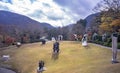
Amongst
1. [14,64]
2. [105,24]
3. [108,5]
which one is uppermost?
[108,5]

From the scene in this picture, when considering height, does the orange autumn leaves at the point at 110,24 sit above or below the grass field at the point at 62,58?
above

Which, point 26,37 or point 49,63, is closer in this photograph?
point 49,63

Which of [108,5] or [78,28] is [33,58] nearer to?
[108,5]

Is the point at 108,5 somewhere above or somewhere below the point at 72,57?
above

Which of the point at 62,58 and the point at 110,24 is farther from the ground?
the point at 110,24

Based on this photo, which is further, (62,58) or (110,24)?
(110,24)

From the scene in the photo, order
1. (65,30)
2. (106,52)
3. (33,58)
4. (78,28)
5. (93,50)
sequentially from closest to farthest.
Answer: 1. (106,52)
2. (93,50)
3. (33,58)
4. (78,28)
5. (65,30)

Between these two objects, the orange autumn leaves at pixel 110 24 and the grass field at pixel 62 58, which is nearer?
the grass field at pixel 62 58

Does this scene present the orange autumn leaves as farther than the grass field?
Yes

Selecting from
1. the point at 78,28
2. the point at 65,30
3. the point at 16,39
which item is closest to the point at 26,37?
the point at 16,39

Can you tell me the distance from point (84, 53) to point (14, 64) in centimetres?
1462

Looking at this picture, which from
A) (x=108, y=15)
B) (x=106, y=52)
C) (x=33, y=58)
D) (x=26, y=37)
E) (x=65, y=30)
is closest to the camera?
(x=106, y=52)

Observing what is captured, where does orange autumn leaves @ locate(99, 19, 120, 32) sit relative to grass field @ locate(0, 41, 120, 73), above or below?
above

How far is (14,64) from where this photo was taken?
56219mm
